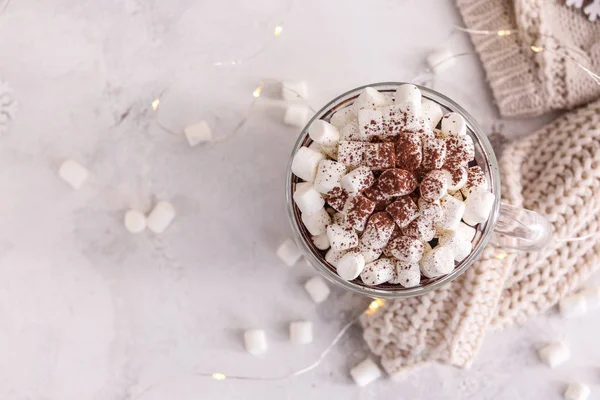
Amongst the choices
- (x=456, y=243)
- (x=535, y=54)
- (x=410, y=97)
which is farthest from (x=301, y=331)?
(x=535, y=54)

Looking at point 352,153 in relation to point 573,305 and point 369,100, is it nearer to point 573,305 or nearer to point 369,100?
point 369,100

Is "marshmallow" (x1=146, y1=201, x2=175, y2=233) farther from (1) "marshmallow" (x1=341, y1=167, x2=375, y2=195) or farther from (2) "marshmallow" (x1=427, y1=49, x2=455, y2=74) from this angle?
(2) "marshmallow" (x1=427, y1=49, x2=455, y2=74)

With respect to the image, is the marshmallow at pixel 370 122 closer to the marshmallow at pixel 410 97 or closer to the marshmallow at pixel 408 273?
the marshmallow at pixel 410 97

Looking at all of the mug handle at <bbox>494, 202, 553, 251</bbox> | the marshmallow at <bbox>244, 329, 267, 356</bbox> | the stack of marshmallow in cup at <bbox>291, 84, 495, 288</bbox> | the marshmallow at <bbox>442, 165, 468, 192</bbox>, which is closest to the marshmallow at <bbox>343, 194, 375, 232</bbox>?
the stack of marshmallow in cup at <bbox>291, 84, 495, 288</bbox>

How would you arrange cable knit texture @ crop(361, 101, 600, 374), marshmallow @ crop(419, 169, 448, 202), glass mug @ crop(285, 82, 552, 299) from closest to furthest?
marshmallow @ crop(419, 169, 448, 202), glass mug @ crop(285, 82, 552, 299), cable knit texture @ crop(361, 101, 600, 374)

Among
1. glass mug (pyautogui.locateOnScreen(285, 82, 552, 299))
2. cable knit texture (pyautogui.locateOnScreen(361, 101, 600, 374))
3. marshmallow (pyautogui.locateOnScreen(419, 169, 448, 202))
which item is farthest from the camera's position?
cable knit texture (pyautogui.locateOnScreen(361, 101, 600, 374))

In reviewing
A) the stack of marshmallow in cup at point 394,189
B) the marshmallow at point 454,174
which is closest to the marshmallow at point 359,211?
the stack of marshmallow in cup at point 394,189
